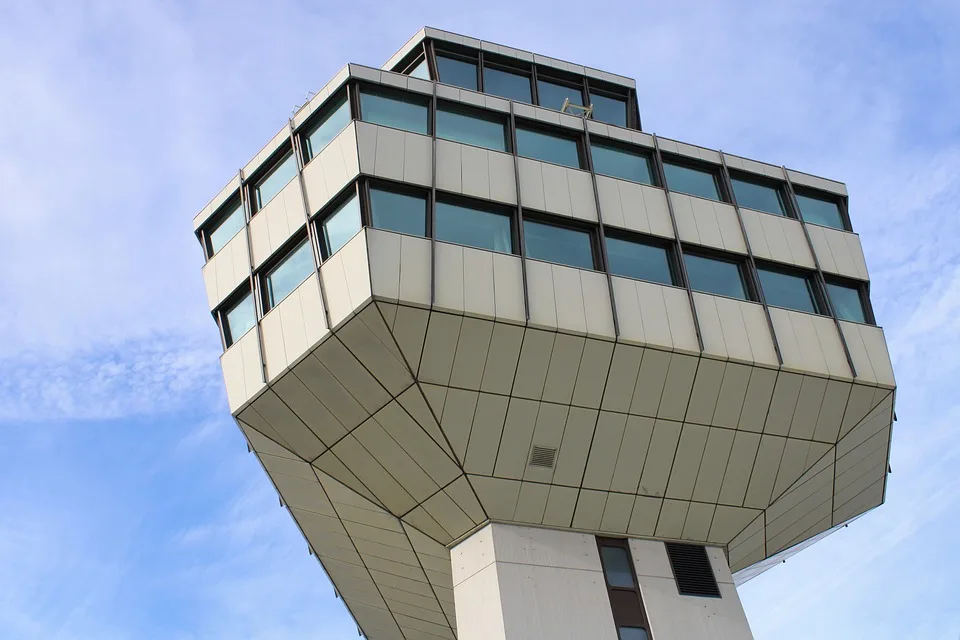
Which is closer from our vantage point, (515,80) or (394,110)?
(394,110)

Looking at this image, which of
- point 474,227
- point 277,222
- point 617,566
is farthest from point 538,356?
point 277,222

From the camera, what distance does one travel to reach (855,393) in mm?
21422

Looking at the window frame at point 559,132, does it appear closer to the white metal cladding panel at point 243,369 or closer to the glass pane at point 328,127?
the glass pane at point 328,127

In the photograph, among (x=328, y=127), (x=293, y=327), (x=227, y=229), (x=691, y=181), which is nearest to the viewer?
(x=293, y=327)

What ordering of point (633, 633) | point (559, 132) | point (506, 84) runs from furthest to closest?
1. point (506, 84)
2. point (559, 132)
3. point (633, 633)

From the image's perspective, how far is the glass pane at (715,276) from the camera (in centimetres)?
2181

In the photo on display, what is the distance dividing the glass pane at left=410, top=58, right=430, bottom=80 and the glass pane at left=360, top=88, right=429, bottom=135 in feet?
15.4

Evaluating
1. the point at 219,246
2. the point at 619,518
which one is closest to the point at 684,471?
the point at 619,518

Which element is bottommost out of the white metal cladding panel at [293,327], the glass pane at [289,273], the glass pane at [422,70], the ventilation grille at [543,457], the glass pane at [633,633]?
the glass pane at [633,633]

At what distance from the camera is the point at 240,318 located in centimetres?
2205

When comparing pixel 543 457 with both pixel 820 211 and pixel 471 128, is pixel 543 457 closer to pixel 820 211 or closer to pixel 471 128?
pixel 471 128

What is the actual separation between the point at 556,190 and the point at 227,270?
8071 millimetres

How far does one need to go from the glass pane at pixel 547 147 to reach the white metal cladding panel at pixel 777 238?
4478 mm

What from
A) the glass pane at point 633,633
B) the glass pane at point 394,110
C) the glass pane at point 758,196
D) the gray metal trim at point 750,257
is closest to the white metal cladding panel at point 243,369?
the glass pane at point 394,110
